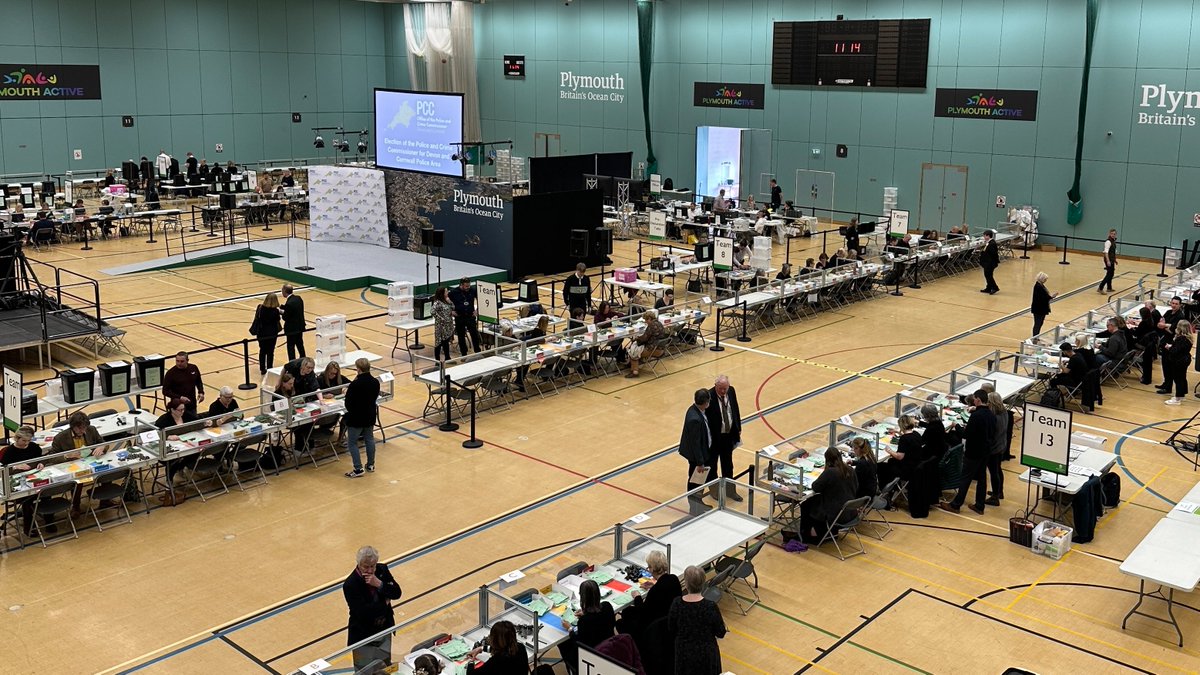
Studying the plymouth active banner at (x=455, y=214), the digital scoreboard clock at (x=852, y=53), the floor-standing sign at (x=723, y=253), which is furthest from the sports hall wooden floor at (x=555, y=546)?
the digital scoreboard clock at (x=852, y=53)

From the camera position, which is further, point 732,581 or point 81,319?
point 81,319

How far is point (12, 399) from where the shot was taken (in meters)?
13.4

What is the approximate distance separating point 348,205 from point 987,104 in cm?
1933

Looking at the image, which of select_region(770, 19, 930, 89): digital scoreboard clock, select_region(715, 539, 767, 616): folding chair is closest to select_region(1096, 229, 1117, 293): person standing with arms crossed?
select_region(770, 19, 930, 89): digital scoreboard clock

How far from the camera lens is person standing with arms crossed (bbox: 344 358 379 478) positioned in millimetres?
13578

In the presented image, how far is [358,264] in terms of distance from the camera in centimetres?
2712

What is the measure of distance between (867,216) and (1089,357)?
64.6 ft

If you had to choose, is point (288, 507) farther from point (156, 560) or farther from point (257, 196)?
point (257, 196)

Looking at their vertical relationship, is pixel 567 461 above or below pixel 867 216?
below

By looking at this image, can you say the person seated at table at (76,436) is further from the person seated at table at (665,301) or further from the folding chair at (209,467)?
the person seated at table at (665,301)

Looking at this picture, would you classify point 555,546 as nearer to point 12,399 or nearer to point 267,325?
point 12,399

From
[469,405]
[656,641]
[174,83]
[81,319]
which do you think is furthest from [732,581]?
[174,83]

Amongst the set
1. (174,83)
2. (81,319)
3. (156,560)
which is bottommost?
(156,560)

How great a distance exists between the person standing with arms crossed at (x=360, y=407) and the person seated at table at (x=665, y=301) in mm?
7344
